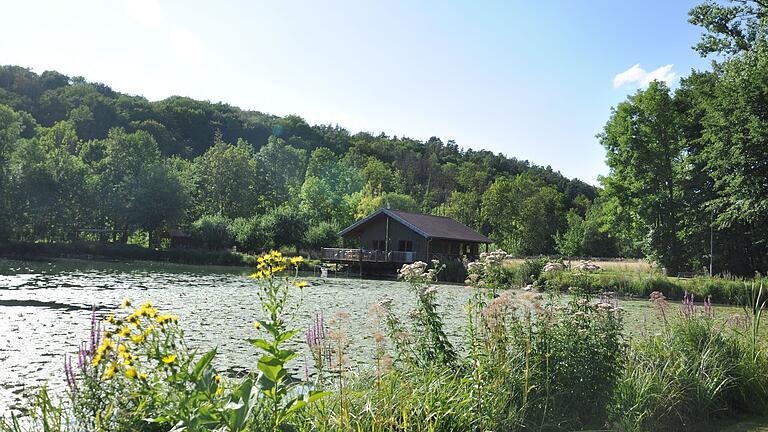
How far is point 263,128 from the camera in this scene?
107750 millimetres

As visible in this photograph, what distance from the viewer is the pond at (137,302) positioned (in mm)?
8586

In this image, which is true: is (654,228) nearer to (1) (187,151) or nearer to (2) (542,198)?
(2) (542,198)

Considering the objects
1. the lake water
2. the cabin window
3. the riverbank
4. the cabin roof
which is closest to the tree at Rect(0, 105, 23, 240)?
the riverbank

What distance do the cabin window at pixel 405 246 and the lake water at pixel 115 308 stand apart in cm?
1572

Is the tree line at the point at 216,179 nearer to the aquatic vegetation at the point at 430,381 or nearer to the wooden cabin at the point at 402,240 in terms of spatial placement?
the wooden cabin at the point at 402,240

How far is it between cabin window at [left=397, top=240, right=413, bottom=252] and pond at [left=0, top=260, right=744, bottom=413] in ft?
53.6

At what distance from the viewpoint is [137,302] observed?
16969mm

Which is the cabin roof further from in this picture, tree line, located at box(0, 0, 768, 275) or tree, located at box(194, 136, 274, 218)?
tree, located at box(194, 136, 274, 218)

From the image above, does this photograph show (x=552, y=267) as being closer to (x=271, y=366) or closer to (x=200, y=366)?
(x=271, y=366)

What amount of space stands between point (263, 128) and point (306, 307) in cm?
9445

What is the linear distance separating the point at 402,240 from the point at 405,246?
1.79 feet

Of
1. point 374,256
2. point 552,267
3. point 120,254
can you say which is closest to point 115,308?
point 552,267

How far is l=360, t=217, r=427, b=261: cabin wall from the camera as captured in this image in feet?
131

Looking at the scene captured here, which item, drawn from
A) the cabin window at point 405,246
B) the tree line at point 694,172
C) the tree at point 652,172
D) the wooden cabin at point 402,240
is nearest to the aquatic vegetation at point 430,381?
the tree line at point 694,172
